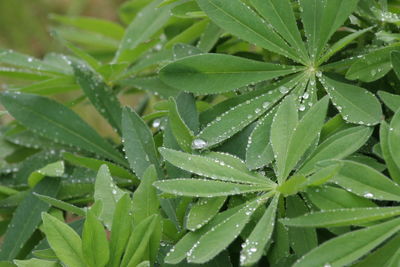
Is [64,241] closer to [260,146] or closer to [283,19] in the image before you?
[260,146]

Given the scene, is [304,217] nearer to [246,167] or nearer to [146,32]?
[246,167]

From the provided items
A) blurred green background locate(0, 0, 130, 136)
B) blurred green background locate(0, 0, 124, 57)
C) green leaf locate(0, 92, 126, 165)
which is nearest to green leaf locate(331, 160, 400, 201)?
green leaf locate(0, 92, 126, 165)

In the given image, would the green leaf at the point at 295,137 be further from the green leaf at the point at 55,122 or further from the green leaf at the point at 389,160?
the green leaf at the point at 55,122

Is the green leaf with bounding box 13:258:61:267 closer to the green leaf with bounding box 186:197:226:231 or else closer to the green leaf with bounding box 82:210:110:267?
the green leaf with bounding box 82:210:110:267

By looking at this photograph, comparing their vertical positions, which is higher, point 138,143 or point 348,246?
point 138,143

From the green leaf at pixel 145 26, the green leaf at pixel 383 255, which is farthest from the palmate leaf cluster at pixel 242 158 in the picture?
the green leaf at pixel 145 26

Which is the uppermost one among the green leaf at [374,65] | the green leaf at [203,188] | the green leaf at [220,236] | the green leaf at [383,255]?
the green leaf at [374,65]

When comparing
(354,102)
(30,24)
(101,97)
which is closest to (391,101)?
(354,102)
